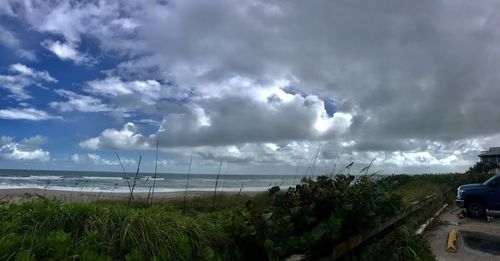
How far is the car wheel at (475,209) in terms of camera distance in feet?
57.3

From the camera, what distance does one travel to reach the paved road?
30.0 ft

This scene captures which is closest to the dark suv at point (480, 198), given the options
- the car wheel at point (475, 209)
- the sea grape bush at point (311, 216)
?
the car wheel at point (475, 209)

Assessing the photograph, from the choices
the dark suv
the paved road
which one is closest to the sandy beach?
the paved road

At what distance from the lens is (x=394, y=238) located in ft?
24.4

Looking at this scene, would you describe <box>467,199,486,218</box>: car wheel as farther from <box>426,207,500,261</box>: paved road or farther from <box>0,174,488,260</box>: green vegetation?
<box>0,174,488,260</box>: green vegetation

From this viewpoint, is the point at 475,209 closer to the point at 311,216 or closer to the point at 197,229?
the point at 311,216

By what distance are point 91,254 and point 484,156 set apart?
74095mm

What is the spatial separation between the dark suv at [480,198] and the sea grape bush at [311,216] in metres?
13.1

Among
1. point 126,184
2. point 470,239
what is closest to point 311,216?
point 470,239

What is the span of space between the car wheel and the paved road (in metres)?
1.09

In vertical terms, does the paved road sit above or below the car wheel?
below

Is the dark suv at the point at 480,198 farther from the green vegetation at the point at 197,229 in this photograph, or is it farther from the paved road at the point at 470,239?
the green vegetation at the point at 197,229

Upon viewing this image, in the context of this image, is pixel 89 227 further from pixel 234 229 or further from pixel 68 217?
pixel 234 229

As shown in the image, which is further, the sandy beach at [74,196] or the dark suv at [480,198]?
the dark suv at [480,198]
